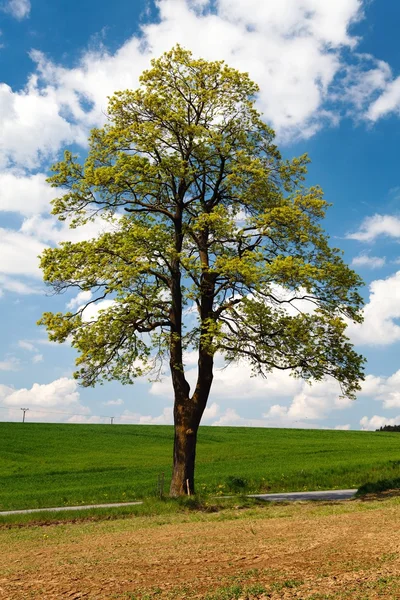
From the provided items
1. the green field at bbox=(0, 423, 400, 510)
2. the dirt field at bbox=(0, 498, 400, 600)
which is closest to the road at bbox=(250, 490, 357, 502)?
the green field at bbox=(0, 423, 400, 510)

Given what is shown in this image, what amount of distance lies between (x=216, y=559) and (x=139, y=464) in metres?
33.3

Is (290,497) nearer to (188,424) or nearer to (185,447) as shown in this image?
(185,447)

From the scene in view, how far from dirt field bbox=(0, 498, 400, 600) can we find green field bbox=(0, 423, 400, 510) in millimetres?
10691

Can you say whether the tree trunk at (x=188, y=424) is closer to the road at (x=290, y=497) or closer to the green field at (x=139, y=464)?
the road at (x=290, y=497)

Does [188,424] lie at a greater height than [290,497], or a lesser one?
greater

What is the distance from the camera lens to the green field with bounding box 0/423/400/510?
30.2 m

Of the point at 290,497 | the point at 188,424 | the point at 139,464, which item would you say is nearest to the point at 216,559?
the point at 188,424

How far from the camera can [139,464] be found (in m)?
44.2

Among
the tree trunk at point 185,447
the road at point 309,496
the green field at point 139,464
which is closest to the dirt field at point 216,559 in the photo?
the tree trunk at point 185,447

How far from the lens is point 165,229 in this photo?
25812 millimetres

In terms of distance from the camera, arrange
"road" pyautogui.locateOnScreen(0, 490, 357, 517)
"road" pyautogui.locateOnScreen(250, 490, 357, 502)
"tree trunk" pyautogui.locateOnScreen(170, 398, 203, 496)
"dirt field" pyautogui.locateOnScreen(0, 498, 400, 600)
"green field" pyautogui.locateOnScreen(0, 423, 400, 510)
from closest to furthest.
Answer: "dirt field" pyautogui.locateOnScreen(0, 498, 400, 600), "tree trunk" pyautogui.locateOnScreen(170, 398, 203, 496), "road" pyautogui.locateOnScreen(0, 490, 357, 517), "road" pyautogui.locateOnScreen(250, 490, 357, 502), "green field" pyautogui.locateOnScreen(0, 423, 400, 510)

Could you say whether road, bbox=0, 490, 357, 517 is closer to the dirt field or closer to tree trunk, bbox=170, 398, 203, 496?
tree trunk, bbox=170, 398, 203, 496

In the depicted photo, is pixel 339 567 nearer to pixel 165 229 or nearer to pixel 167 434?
pixel 165 229

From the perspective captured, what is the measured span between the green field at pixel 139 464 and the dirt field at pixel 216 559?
35.1ft
